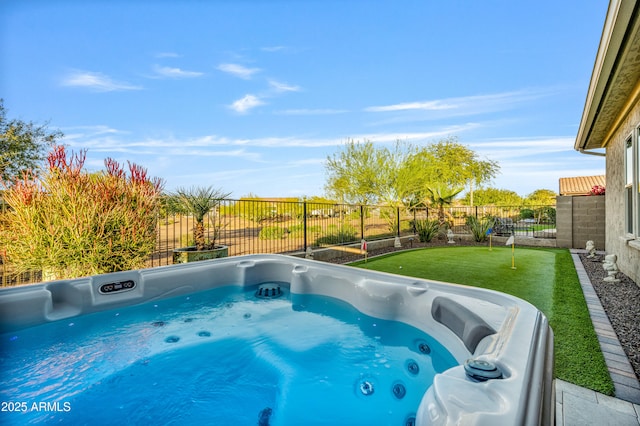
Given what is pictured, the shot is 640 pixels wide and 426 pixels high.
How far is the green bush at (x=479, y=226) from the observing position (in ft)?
31.0

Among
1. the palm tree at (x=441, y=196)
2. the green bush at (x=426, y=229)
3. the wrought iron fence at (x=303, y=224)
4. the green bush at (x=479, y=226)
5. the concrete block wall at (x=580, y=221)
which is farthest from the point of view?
the palm tree at (x=441, y=196)

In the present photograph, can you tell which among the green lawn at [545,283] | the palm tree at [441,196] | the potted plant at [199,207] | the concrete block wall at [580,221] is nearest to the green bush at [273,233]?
the green lawn at [545,283]

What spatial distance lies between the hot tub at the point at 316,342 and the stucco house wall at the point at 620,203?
11.5ft

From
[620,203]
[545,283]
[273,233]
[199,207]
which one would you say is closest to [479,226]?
[620,203]

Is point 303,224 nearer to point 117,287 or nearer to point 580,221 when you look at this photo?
point 117,287

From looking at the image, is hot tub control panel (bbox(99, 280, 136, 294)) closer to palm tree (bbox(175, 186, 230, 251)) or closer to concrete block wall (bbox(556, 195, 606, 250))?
palm tree (bbox(175, 186, 230, 251))

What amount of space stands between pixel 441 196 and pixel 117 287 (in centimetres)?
964

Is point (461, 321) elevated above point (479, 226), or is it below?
below

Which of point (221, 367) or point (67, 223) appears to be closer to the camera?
point (221, 367)

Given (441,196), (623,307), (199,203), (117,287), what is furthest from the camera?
(441,196)

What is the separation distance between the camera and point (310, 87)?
1009 cm

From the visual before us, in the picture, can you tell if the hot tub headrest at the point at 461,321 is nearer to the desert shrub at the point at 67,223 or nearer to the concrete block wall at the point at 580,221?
the desert shrub at the point at 67,223

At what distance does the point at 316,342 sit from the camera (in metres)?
2.34

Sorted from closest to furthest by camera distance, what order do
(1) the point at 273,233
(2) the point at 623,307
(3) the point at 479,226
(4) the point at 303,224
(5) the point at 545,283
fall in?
(2) the point at 623,307 → (5) the point at 545,283 → (4) the point at 303,224 → (1) the point at 273,233 → (3) the point at 479,226
